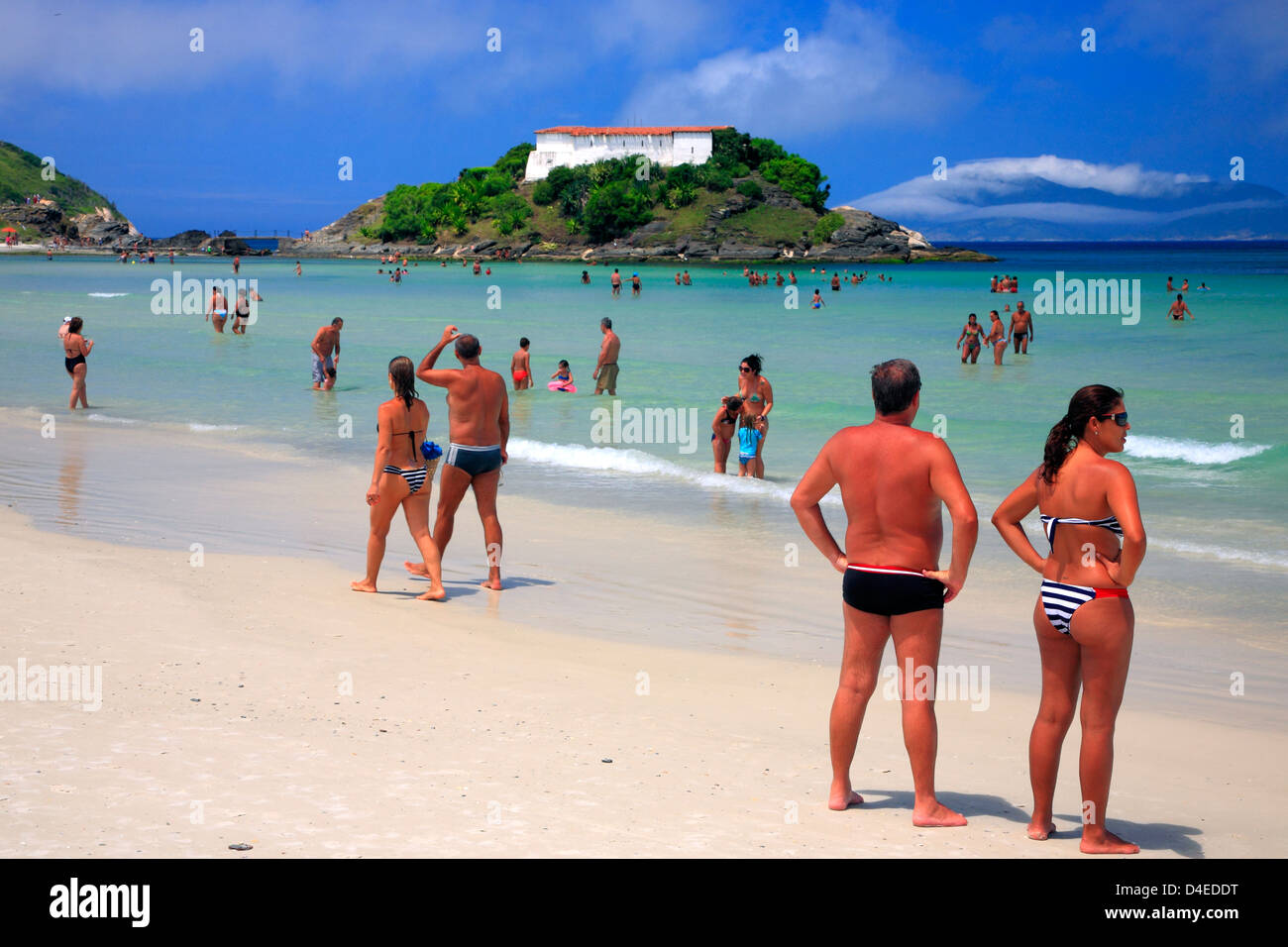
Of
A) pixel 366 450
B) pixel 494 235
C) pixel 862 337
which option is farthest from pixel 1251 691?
pixel 494 235

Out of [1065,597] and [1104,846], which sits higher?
[1065,597]

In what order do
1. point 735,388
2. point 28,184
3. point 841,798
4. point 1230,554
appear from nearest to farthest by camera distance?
1. point 841,798
2. point 1230,554
3. point 735,388
4. point 28,184

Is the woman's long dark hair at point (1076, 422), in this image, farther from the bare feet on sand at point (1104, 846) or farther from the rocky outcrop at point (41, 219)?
the rocky outcrop at point (41, 219)

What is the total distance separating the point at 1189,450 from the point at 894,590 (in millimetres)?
14383

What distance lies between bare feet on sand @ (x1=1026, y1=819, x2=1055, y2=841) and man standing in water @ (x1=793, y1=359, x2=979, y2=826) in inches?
10.1

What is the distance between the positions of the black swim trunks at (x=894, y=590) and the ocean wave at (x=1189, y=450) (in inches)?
527

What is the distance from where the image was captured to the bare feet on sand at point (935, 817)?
4.37m

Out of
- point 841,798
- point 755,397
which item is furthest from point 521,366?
point 841,798

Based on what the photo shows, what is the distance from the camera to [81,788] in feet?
14.0

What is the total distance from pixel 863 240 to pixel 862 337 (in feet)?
302

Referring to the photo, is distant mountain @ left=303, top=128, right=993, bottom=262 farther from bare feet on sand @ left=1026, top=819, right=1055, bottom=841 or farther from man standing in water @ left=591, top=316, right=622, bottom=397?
bare feet on sand @ left=1026, top=819, right=1055, bottom=841

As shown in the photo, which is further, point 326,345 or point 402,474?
point 326,345

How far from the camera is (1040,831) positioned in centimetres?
429

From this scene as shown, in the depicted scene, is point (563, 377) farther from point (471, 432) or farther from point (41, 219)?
point (41, 219)
